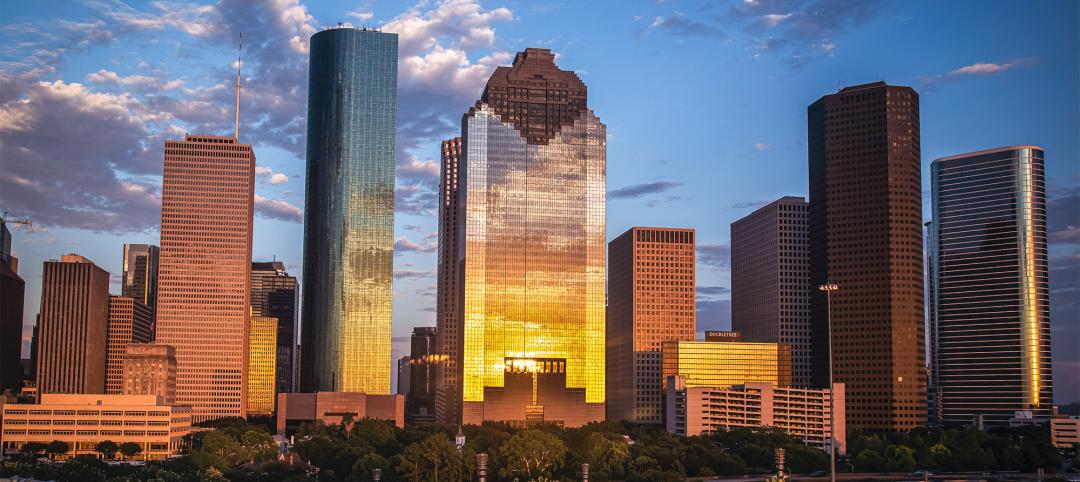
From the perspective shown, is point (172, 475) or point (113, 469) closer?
point (172, 475)

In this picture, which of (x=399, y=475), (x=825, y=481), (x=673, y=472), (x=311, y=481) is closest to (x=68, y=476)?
(x=311, y=481)

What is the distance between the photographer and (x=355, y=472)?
193m

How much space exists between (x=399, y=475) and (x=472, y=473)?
42.3 ft

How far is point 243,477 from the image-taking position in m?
199

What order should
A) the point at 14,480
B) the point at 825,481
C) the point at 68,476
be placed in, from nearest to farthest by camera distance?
the point at 14,480, the point at 68,476, the point at 825,481

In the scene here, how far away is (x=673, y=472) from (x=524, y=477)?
85.3 ft

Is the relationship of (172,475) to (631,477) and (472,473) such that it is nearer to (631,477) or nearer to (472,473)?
(472,473)

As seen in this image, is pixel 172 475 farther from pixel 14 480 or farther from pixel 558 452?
pixel 558 452

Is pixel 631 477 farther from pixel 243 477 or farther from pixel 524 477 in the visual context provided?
pixel 243 477

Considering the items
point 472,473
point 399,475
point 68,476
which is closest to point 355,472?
point 399,475

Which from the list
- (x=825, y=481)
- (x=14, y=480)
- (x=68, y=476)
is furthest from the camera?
(x=825, y=481)

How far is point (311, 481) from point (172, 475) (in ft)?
71.3

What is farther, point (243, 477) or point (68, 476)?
point (243, 477)

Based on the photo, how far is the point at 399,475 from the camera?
191m
